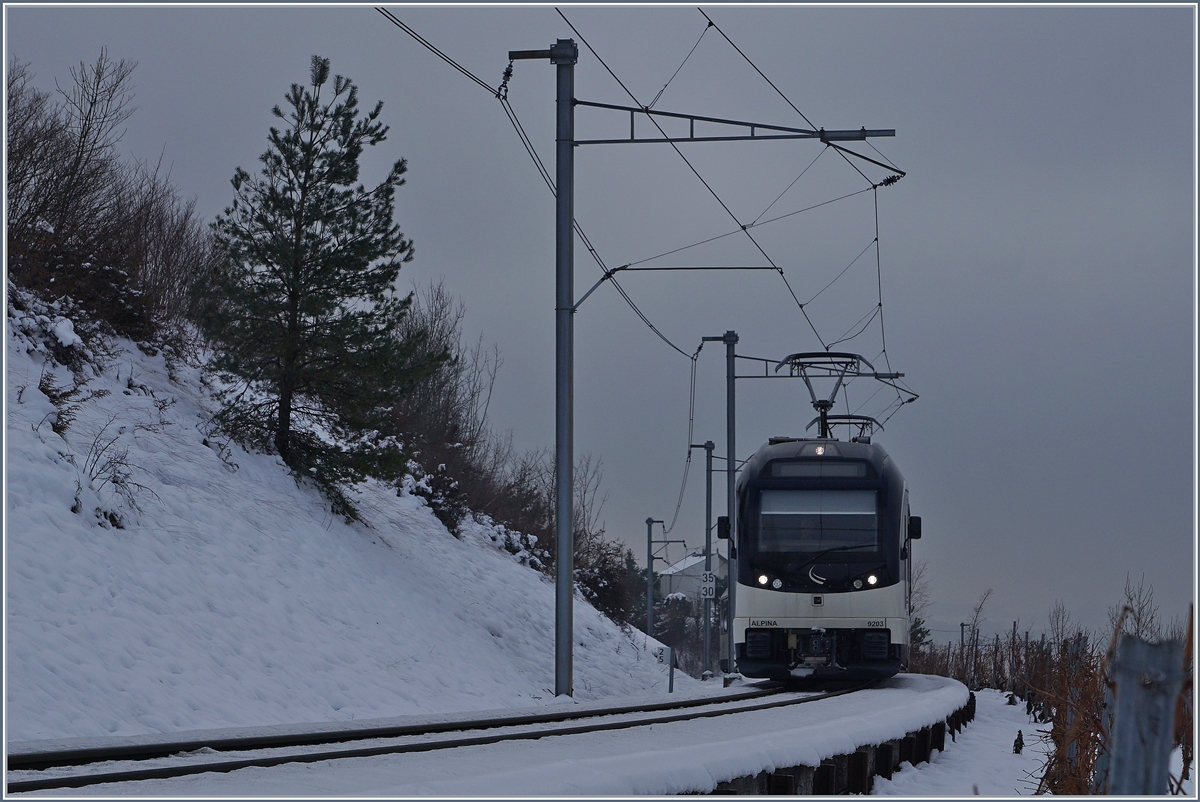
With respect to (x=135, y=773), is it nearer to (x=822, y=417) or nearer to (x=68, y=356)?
(x=68, y=356)

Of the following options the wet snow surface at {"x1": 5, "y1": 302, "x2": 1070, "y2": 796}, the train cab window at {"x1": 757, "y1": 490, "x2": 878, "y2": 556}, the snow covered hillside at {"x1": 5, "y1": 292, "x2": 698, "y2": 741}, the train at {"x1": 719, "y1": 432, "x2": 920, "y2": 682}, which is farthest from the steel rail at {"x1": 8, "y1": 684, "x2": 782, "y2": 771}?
the train cab window at {"x1": 757, "y1": 490, "x2": 878, "y2": 556}

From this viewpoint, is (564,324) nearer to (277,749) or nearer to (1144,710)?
(277,749)

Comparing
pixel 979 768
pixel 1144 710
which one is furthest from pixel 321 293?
pixel 1144 710

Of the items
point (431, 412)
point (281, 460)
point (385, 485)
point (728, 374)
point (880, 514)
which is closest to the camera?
point (880, 514)

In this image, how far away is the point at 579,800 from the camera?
5.71m

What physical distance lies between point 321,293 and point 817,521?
8974 millimetres

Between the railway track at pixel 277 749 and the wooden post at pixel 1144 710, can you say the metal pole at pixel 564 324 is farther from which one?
the wooden post at pixel 1144 710

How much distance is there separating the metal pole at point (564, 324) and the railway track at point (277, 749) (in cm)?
385

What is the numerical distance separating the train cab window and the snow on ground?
10.00 ft

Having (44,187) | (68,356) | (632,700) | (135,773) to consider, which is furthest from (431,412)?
(135,773)

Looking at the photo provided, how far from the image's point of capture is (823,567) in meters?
17.5

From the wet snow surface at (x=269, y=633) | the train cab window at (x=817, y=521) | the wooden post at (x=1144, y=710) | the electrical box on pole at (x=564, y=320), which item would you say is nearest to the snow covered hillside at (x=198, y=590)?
the wet snow surface at (x=269, y=633)

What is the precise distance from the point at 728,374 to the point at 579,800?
2488 centimetres

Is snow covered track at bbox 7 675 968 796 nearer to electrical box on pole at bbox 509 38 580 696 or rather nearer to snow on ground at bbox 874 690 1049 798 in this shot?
snow on ground at bbox 874 690 1049 798
